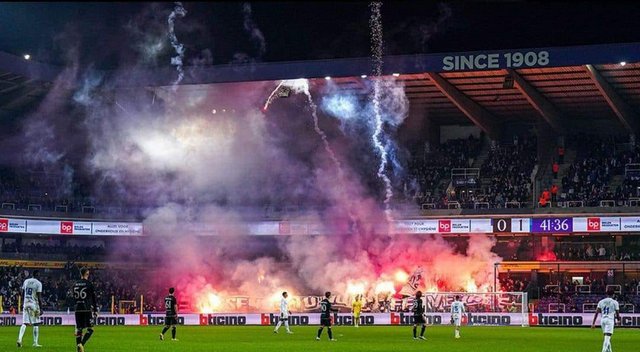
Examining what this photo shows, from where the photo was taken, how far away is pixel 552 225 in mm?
60688

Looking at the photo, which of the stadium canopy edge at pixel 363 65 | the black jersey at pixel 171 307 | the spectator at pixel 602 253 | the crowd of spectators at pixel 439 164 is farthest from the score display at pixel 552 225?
the black jersey at pixel 171 307

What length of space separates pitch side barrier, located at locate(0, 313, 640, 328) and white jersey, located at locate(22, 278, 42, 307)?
27.6 metres

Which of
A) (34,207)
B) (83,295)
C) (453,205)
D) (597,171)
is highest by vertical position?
(597,171)

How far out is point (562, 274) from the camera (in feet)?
213

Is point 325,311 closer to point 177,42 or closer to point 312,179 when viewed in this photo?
point 312,179

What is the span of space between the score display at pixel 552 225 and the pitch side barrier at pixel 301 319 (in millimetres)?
6543

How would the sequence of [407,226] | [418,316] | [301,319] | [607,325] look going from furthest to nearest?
1. [407,226]
2. [301,319]
3. [418,316]
4. [607,325]

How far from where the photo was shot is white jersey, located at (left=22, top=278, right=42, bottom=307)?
29.4 metres

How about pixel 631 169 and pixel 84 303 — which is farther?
pixel 631 169

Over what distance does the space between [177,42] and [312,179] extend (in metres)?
13.2

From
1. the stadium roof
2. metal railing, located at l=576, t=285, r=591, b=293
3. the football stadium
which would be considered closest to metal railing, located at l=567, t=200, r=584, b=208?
the football stadium

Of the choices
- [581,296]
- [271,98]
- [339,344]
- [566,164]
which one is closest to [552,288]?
[581,296]

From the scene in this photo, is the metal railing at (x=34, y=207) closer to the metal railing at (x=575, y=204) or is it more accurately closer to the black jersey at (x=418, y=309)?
the black jersey at (x=418, y=309)

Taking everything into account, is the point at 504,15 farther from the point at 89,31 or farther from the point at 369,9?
the point at 89,31
